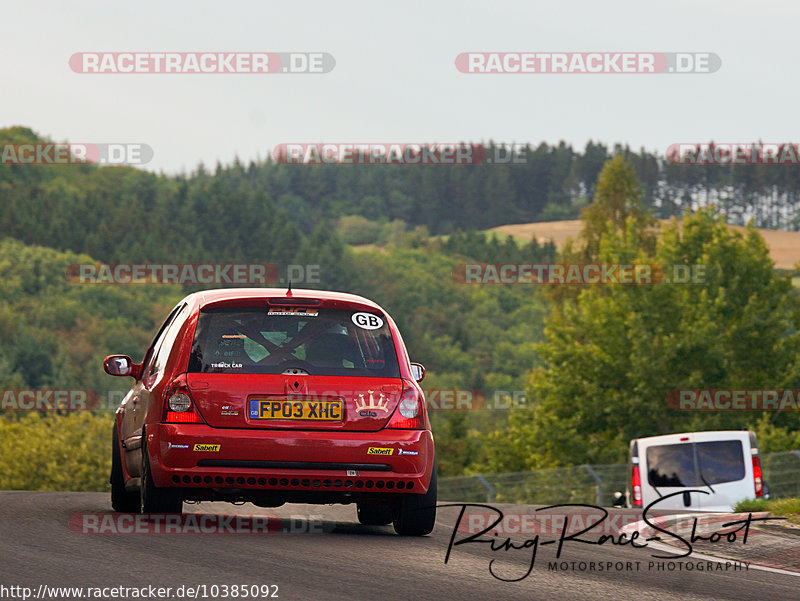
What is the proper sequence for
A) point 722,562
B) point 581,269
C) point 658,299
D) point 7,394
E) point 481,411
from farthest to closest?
point 481,411 → point 7,394 → point 581,269 → point 658,299 → point 722,562

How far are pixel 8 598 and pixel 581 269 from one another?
76357mm

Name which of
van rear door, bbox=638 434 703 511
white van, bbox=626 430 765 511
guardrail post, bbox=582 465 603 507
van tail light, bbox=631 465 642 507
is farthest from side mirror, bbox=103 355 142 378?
guardrail post, bbox=582 465 603 507

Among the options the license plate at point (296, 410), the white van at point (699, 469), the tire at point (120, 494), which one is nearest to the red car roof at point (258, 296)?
the license plate at point (296, 410)

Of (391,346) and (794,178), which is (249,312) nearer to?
(391,346)

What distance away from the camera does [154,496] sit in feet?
31.5

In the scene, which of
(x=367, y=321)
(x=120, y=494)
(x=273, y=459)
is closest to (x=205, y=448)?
(x=273, y=459)

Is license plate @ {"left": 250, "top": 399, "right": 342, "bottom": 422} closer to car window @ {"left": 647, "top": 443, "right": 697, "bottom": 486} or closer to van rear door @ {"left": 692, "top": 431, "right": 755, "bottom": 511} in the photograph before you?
van rear door @ {"left": 692, "top": 431, "right": 755, "bottom": 511}

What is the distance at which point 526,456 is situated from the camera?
Answer: 55000 mm

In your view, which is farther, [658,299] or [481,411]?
[481,411]

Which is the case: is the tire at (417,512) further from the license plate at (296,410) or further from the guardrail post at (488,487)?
the guardrail post at (488,487)

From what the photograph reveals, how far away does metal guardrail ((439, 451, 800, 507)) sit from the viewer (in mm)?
25938

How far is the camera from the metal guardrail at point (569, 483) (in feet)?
85.1

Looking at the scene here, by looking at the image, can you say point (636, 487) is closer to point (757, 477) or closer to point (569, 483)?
point (757, 477)

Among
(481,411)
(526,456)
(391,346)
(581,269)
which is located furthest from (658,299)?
(481,411)
